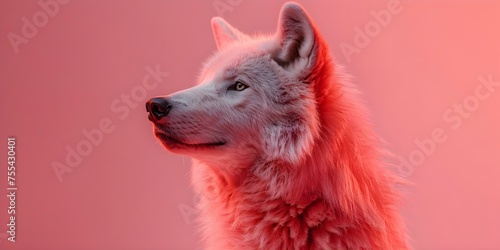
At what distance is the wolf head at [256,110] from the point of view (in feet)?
4.72

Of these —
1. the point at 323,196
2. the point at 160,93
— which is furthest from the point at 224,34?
the point at 160,93

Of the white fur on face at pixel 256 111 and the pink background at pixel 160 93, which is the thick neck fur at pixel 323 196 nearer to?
the white fur on face at pixel 256 111

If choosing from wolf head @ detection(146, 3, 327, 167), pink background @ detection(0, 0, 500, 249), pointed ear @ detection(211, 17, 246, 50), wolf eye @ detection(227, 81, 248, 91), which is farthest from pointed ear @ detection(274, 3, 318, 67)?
pink background @ detection(0, 0, 500, 249)

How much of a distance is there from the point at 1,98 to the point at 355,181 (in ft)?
10.3

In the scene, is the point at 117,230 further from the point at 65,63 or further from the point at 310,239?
the point at 310,239

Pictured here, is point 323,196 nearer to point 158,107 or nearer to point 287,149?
point 287,149

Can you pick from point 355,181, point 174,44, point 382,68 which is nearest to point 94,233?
point 174,44

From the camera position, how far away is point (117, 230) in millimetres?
3787

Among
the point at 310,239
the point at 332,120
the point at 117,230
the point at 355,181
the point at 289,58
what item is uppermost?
the point at 289,58

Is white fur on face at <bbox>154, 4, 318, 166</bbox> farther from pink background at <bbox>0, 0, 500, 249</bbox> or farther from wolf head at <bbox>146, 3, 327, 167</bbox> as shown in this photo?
pink background at <bbox>0, 0, 500, 249</bbox>

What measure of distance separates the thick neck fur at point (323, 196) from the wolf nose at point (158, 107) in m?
0.20

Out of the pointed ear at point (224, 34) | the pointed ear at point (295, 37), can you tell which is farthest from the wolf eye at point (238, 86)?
the pointed ear at point (224, 34)

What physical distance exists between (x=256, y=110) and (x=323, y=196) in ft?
0.90

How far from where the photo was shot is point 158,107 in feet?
4.69
